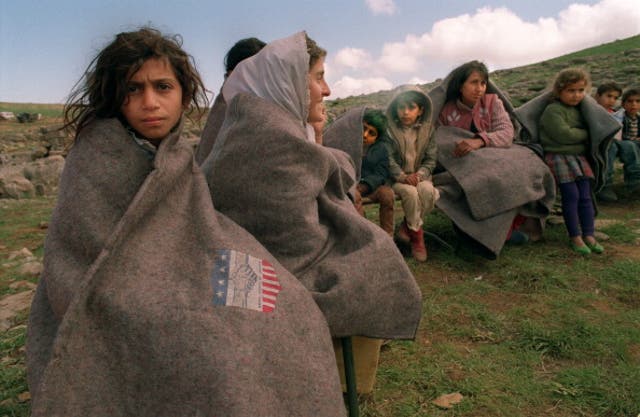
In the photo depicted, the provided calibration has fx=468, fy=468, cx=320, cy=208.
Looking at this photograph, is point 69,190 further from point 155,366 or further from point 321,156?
point 321,156

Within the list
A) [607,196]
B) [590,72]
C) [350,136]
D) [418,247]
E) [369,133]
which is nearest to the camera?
[350,136]

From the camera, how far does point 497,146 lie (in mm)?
4566

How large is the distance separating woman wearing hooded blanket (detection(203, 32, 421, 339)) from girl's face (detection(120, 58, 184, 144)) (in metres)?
0.26

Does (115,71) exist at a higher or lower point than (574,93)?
higher

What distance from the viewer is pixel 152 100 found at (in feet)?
5.70

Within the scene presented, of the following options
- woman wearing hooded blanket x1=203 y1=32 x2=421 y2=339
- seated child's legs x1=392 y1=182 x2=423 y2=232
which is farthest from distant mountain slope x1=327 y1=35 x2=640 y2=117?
woman wearing hooded blanket x1=203 y1=32 x2=421 y2=339

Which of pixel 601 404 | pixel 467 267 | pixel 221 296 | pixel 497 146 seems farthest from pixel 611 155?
pixel 221 296

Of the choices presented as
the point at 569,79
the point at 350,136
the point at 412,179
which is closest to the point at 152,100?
the point at 350,136

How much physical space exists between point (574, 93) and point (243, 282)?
4.37 metres

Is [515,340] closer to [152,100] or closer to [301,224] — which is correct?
[301,224]

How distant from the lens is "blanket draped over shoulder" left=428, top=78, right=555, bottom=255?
4.27 metres

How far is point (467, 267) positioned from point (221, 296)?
335 cm

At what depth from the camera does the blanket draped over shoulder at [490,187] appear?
4.27m

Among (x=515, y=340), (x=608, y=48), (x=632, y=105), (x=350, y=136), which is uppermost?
(x=608, y=48)
